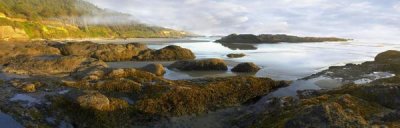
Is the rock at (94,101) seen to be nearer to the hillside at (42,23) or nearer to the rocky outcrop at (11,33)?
the rocky outcrop at (11,33)

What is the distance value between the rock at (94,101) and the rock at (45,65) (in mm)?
10284

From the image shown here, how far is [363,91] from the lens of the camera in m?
15.2

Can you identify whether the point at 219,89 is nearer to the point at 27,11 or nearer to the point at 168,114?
the point at 168,114

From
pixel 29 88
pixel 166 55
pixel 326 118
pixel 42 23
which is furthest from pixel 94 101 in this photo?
pixel 42 23

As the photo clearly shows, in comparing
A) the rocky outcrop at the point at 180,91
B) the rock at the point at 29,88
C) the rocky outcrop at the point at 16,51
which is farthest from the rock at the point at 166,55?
the rock at the point at 29,88

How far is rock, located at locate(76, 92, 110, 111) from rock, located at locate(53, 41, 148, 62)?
27.2 m

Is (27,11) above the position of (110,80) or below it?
above

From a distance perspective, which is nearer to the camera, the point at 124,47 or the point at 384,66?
the point at 384,66

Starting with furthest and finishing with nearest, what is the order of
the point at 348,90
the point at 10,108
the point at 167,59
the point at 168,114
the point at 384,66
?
the point at 167,59
the point at 384,66
the point at 348,90
the point at 168,114
the point at 10,108

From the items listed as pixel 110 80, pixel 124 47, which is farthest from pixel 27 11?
pixel 110 80

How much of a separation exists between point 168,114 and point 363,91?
775 cm

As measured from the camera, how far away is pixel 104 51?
42375mm

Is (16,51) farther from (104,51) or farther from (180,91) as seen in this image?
(180,91)

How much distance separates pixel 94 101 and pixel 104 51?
29.1 metres
